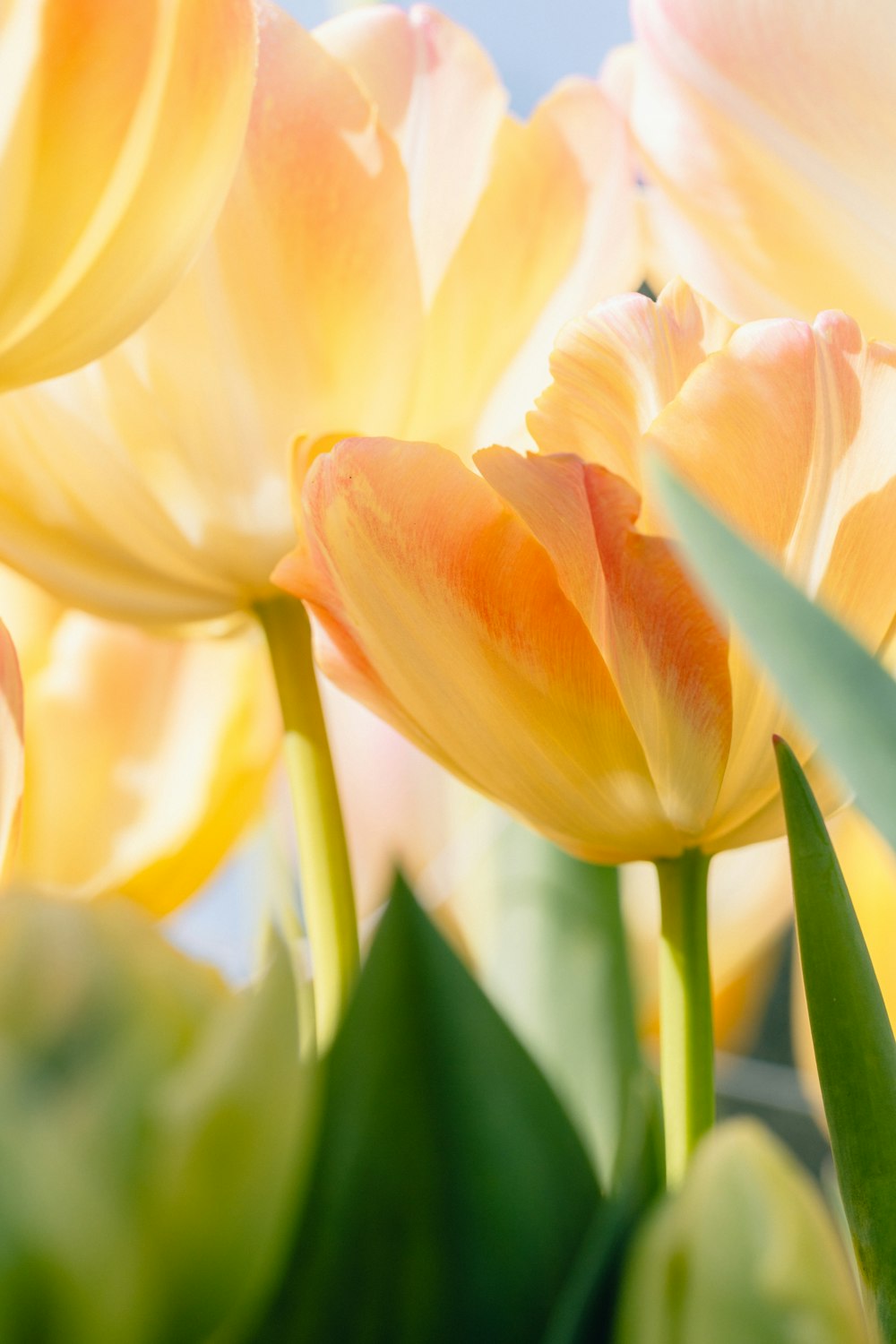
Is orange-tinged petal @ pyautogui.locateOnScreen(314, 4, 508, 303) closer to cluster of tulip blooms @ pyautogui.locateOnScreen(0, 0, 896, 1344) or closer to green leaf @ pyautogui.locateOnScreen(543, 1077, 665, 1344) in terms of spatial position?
cluster of tulip blooms @ pyautogui.locateOnScreen(0, 0, 896, 1344)

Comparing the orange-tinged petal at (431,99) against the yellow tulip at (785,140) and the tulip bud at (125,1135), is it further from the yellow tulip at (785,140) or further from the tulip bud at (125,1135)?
the tulip bud at (125,1135)

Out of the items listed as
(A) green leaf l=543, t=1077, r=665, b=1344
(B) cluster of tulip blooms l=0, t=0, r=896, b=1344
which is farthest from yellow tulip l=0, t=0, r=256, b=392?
(A) green leaf l=543, t=1077, r=665, b=1344

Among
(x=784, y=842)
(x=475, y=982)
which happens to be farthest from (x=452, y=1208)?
(x=784, y=842)

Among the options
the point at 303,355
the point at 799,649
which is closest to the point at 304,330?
the point at 303,355

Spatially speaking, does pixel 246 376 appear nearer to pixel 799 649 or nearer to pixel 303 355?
pixel 303 355

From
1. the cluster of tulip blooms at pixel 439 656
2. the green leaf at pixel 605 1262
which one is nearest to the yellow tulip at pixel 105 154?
the cluster of tulip blooms at pixel 439 656

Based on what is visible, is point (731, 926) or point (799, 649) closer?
point (799, 649)
